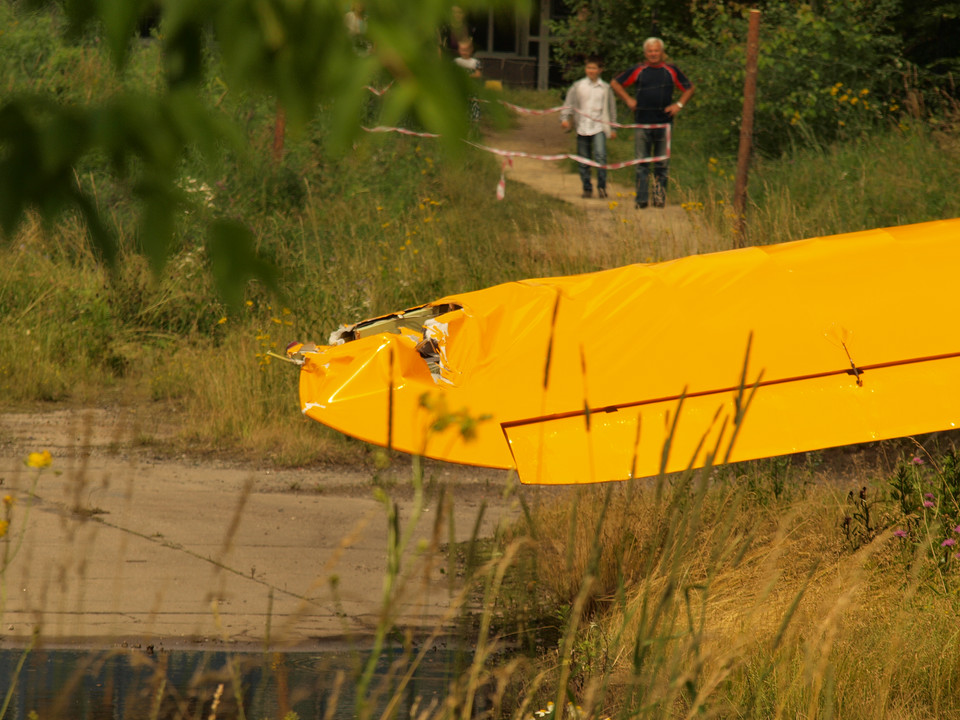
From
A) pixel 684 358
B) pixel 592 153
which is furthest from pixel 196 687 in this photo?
pixel 592 153

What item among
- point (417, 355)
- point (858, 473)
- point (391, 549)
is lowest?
point (858, 473)

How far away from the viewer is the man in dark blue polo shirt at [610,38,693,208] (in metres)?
13.3

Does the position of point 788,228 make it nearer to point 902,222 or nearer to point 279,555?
point 902,222

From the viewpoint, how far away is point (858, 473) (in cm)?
747

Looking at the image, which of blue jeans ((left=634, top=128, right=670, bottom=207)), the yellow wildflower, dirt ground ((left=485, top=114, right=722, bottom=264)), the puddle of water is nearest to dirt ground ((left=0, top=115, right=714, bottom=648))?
the puddle of water

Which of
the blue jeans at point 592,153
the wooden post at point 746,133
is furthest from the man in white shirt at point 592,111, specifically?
the wooden post at point 746,133

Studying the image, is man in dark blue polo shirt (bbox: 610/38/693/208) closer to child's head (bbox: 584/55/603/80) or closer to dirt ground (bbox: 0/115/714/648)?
child's head (bbox: 584/55/603/80)

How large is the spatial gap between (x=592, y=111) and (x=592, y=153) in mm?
750

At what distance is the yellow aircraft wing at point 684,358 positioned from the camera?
5.75 m

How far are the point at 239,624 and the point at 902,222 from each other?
759 centimetres

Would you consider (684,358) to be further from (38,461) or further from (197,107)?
(197,107)

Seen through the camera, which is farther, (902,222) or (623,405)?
(902,222)

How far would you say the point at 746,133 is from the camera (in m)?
10.2

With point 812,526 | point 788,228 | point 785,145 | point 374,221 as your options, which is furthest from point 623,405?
point 785,145
